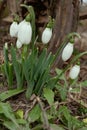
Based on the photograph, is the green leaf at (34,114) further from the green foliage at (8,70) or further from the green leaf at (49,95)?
the green foliage at (8,70)

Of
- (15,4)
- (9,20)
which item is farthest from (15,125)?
(9,20)

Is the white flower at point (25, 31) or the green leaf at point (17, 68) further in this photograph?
the green leaf at point (17, 68)

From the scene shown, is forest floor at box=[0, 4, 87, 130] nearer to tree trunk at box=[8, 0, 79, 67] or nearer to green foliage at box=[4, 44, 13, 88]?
green foliage at box=[4, 44, 13, 88]

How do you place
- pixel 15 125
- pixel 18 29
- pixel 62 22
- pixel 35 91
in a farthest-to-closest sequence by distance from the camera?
pixel 62 22 → pixel 35 91 → pixel 18 29 → pixel 15 125

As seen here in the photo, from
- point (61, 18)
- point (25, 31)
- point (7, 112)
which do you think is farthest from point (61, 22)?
point (7, 112)

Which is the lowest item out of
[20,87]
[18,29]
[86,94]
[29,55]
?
[86,94]

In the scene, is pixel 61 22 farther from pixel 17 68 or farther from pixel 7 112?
pixel 7 112

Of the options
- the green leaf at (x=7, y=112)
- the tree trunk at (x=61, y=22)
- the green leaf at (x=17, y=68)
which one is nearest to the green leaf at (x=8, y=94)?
the green leaf at (x=17, y=68)

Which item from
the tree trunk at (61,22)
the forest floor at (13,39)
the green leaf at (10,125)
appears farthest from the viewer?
the tree trunk at (61,22)

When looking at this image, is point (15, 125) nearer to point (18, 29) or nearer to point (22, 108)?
point (22, 108)

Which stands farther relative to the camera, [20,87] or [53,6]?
[53,6]
